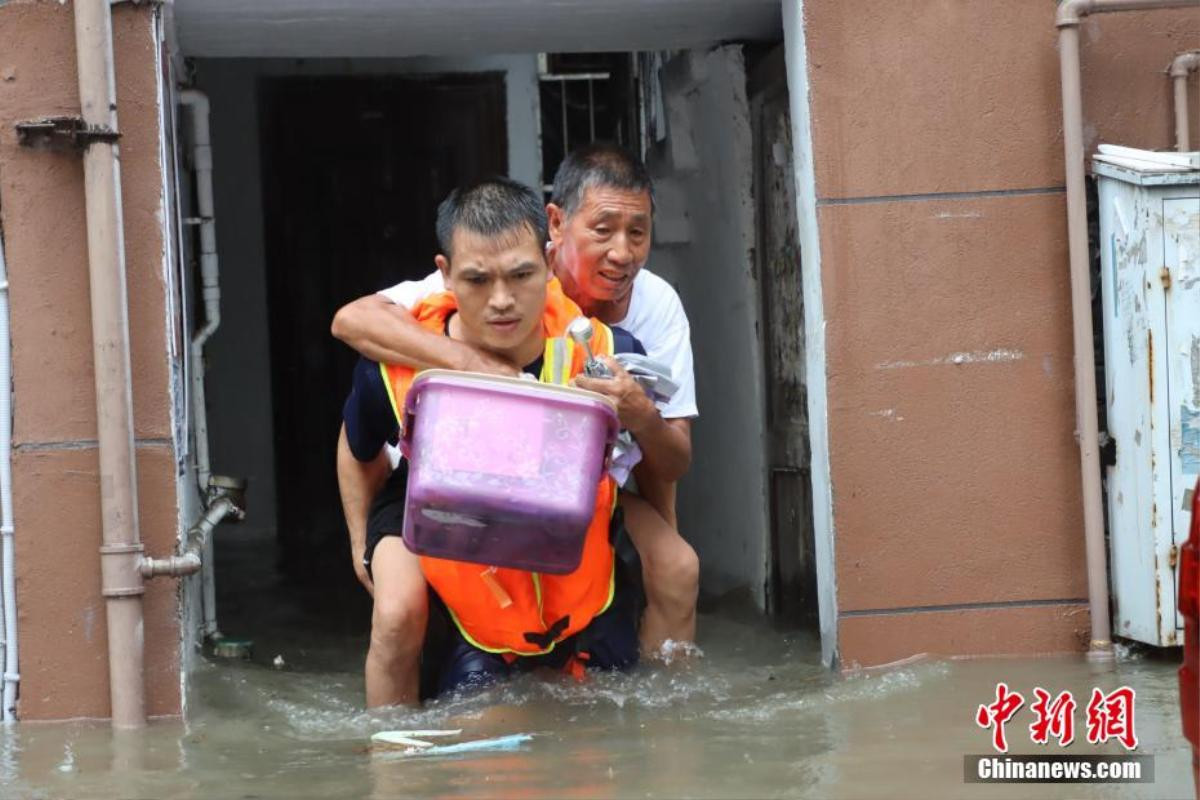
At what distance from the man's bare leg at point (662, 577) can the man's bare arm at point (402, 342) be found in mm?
658

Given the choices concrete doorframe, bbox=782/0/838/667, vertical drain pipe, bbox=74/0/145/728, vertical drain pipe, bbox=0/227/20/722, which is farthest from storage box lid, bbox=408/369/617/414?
vertical drain pipe, bbox=0/227/20/722

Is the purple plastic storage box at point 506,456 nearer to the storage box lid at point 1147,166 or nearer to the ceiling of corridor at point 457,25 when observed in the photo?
the ceiling of corridor at point 457,25

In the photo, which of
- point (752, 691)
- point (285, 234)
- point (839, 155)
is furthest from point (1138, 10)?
point (285, 234)

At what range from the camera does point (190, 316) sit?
5.80 metres

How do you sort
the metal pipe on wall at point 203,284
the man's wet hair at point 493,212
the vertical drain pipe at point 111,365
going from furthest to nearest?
the metal pipe on wall at point 203,284 → the vertical drain pipe at point 111,365 → the man's wet hair at point 493,212

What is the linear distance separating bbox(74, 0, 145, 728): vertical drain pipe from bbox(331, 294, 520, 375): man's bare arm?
608 mm

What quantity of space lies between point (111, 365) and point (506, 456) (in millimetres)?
1261

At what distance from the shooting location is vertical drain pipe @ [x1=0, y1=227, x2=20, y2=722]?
15.1 feet

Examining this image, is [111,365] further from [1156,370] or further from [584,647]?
[1156,370]

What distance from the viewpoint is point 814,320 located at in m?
4.93

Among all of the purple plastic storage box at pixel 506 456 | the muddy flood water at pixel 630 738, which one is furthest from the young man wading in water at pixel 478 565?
the purple plastic storage box at pixel 506 456

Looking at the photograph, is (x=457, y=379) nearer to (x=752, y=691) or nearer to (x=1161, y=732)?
(x=752, y=691)

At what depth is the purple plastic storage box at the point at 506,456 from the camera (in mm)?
3916

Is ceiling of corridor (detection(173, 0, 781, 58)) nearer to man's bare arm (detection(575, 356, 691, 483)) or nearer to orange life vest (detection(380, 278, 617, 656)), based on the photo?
orange life vest (detection(380, 278, 617, 656))
